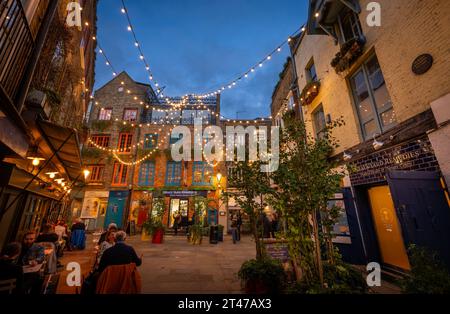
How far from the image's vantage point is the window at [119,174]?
17047 millimetres

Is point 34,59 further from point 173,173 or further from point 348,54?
point 173,173

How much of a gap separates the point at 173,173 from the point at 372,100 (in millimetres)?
15238

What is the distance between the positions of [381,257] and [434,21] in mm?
5571

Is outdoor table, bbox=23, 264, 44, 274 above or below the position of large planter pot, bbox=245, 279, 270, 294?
above

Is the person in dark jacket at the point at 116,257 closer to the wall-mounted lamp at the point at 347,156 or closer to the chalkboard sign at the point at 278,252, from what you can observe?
the chalkboard sign at the point at 278,252

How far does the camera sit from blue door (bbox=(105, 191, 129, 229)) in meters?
16.1

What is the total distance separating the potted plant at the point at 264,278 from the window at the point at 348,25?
23.6ft

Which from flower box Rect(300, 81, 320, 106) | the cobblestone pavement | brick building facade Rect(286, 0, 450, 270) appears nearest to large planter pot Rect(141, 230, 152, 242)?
the cobblestone pavement

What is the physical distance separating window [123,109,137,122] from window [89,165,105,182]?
5.21 m

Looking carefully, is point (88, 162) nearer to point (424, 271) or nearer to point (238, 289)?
point (238, 289)

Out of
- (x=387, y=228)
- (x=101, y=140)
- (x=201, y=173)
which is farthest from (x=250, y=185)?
(x=101, y=140)

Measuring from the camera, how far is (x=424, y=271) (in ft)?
7.27

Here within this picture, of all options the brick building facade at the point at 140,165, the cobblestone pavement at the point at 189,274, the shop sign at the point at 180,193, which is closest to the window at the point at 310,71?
the cobblestone pavement at the point at 189,274

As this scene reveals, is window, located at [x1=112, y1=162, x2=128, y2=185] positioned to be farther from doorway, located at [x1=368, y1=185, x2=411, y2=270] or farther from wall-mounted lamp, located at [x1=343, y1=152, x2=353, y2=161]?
doorway, located at [x1=368, y1=185, x2=411, y2=270]
